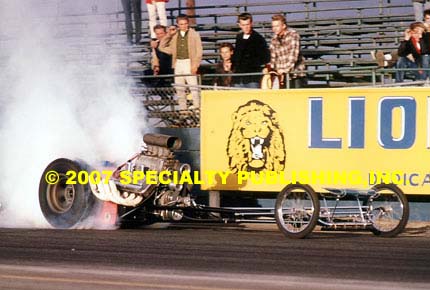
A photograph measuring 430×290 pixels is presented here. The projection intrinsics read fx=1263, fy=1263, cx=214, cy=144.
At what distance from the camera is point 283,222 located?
14258 millimetres

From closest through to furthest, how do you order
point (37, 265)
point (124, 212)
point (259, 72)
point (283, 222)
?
point (37, 265) < point (283, 222) < point (124, 212) < point (259, 72)

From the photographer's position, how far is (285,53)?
57.8ft

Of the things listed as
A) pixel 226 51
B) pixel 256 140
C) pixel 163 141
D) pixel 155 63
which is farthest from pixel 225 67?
pixel 163 141

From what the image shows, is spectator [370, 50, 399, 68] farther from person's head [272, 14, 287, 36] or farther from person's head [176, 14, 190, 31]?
person's head [176, 14, 190, 31]

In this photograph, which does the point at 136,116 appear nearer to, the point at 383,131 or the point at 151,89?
the point at 151,89

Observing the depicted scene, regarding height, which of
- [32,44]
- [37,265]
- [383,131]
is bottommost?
[37,265]

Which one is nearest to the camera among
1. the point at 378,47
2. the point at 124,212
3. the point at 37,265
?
the point at 37,265

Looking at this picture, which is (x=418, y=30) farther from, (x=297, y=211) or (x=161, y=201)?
Answer: (x=161, y=201)

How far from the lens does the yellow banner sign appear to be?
52.4ft

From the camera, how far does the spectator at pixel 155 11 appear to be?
67.7 feet

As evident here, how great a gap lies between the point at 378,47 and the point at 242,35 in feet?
13.8

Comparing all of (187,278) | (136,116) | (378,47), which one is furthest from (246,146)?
(187,278)

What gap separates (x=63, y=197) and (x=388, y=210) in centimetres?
415

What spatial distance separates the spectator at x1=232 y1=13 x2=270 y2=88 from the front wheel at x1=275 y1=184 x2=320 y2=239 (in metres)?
3.97
